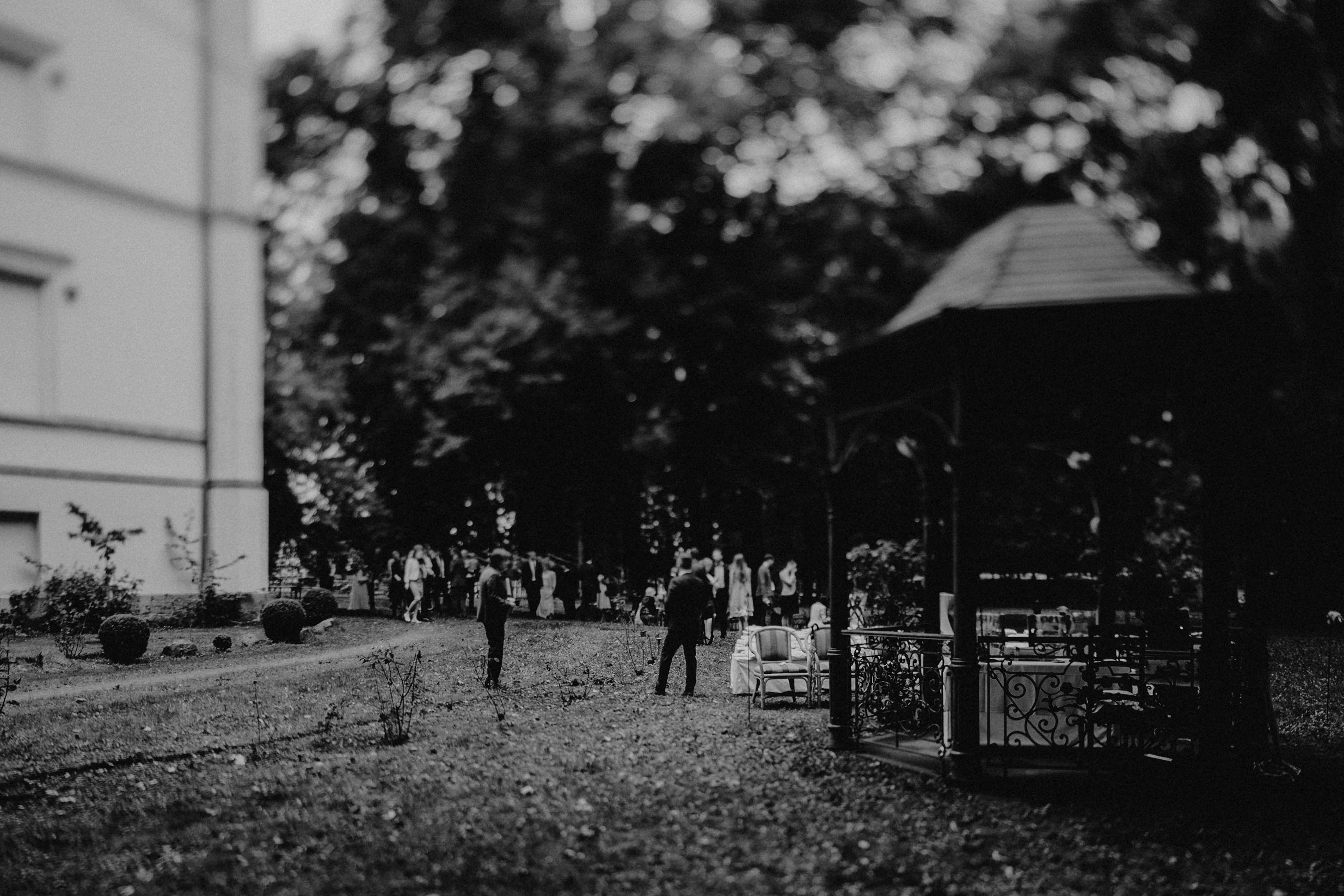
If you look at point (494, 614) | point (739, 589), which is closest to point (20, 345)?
point (494, 614)

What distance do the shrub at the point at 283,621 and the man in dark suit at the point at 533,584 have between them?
23.3ft

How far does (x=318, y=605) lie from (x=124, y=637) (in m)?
4.59

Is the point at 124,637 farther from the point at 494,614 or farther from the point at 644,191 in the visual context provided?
the point at 644,191

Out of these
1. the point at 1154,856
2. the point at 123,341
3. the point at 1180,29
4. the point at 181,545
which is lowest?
the point at 1154,856

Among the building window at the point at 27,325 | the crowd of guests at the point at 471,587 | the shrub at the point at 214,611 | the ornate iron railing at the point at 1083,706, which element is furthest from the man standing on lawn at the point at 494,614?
the ornate iron railing at the point at 1083,706

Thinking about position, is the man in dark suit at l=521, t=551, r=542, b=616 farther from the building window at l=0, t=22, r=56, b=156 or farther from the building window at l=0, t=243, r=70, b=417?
the building window at l=0, t=22, r=56, b=156

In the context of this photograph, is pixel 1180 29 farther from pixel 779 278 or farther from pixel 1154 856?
pixel 1154 856

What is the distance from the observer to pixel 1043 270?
7.76 metres

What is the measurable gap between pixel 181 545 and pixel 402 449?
45.9 feet

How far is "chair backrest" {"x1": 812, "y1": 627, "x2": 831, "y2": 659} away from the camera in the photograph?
13.3 m

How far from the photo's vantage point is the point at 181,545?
15.1 meters

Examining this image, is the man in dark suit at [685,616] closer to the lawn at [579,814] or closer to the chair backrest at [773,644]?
the chair backrest at [773,644]

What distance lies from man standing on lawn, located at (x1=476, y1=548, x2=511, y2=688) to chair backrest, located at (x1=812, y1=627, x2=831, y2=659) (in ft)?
13.8

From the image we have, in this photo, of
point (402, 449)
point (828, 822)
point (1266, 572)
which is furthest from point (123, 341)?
point (1266, 572)
